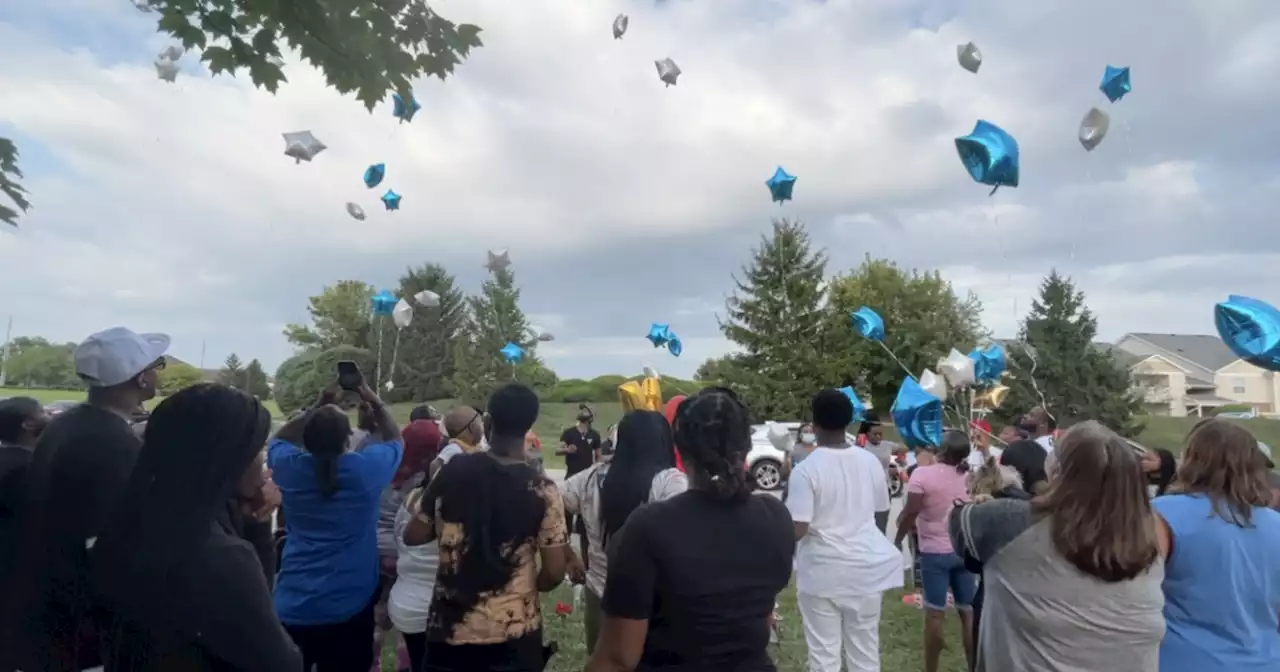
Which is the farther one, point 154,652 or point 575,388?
point 575,388

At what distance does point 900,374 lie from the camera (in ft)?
118

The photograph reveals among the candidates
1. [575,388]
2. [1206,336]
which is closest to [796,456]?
[575,388]

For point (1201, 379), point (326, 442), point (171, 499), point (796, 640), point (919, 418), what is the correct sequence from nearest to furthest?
point (171, 499), point (326, 442), point (796, 640), point (919, 418), point (1201, 379)

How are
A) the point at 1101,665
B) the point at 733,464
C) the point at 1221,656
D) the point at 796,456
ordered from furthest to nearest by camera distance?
the point at 796,456, the point at 1221,656, the point at 1101,665, the point at 733,464

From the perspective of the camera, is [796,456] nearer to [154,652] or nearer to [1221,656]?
[1221,656]

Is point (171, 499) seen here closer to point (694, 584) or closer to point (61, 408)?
point (694, 584)

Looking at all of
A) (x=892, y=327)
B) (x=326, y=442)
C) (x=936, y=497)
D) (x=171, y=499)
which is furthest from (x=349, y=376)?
(x=892, y=327)

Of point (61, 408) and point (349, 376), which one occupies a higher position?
point (349, 376)

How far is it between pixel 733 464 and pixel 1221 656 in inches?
69.8

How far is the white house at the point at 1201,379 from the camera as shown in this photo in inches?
2056

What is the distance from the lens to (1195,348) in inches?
2382

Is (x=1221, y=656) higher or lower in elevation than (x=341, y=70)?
lower

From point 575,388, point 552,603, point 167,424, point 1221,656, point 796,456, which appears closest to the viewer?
point 167,424

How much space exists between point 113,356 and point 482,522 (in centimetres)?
128
